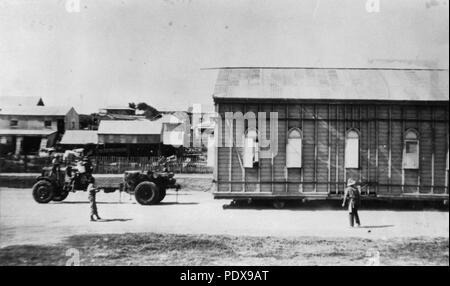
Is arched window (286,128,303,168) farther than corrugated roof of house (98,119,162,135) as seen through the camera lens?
No

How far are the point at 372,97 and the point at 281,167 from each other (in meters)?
3.89

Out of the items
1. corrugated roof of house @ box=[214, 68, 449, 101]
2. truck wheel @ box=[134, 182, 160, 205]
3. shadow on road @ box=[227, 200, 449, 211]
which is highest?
corrugated roof of house @ box=[214, 68, 449, 101]

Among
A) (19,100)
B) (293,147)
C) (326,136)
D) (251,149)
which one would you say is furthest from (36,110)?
(326,136)

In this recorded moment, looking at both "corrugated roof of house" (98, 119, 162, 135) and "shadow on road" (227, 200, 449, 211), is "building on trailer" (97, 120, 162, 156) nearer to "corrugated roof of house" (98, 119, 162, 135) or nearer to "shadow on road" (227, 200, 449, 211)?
"corrugated roof of house" (98, 119, 162, 135)

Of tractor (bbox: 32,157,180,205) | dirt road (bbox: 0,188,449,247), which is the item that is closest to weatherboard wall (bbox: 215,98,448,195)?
dirt road (bbox: 0,188,449,247)

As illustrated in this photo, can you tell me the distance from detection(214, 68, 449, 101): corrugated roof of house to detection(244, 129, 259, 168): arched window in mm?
1281

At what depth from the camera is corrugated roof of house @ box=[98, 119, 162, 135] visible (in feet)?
52.3

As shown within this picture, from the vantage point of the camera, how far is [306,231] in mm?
9508

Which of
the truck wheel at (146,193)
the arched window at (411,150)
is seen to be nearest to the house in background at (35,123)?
the truck wheel at (146,193)

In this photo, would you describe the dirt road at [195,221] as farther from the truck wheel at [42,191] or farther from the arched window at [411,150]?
the arched window at [411,150]

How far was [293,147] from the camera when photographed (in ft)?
41.2

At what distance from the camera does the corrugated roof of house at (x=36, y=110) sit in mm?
11055

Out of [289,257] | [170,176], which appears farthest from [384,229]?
[170,176]

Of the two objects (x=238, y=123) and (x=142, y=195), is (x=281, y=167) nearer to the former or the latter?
(x=238, y=123)
